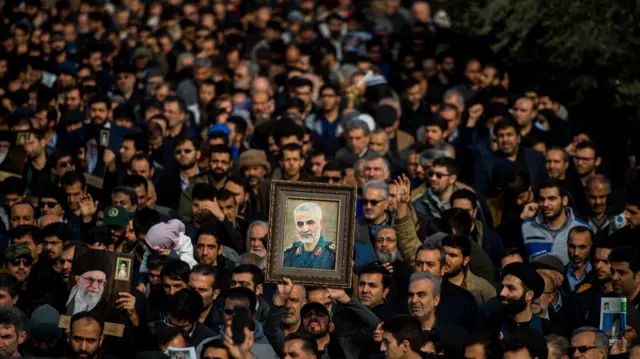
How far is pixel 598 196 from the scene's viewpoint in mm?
15898

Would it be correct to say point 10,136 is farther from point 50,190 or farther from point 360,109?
point 360,109

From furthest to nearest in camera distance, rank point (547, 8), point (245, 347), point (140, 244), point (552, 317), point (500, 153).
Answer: point (547, 8)
point (500, 153)
point (140, 244)
point (552, 317)
point (245, 347)

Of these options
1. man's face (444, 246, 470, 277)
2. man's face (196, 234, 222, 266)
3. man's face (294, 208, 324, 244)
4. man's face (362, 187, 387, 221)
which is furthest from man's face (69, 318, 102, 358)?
man's face (362, 187, 387, 221)

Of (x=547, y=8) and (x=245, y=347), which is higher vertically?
(x=547, y=8)

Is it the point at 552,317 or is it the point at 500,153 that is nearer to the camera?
the point at 552,317

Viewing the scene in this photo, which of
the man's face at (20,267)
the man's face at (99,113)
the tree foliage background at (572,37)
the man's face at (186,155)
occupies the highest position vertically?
the tree foliage background at (572,37)

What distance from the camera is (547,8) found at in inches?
768

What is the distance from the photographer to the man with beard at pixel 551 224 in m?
15.1

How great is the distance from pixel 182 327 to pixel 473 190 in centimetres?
478

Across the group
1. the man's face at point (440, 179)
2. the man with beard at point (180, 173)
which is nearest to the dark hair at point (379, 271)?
the man's face at point (440, 179)

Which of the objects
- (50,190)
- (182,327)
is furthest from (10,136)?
(182,327)

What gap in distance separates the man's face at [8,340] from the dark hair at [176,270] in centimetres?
164

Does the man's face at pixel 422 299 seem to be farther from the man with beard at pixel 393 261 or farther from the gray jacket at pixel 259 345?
the gray jacket at pixel 259 345

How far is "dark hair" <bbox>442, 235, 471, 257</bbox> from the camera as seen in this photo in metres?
13.7
